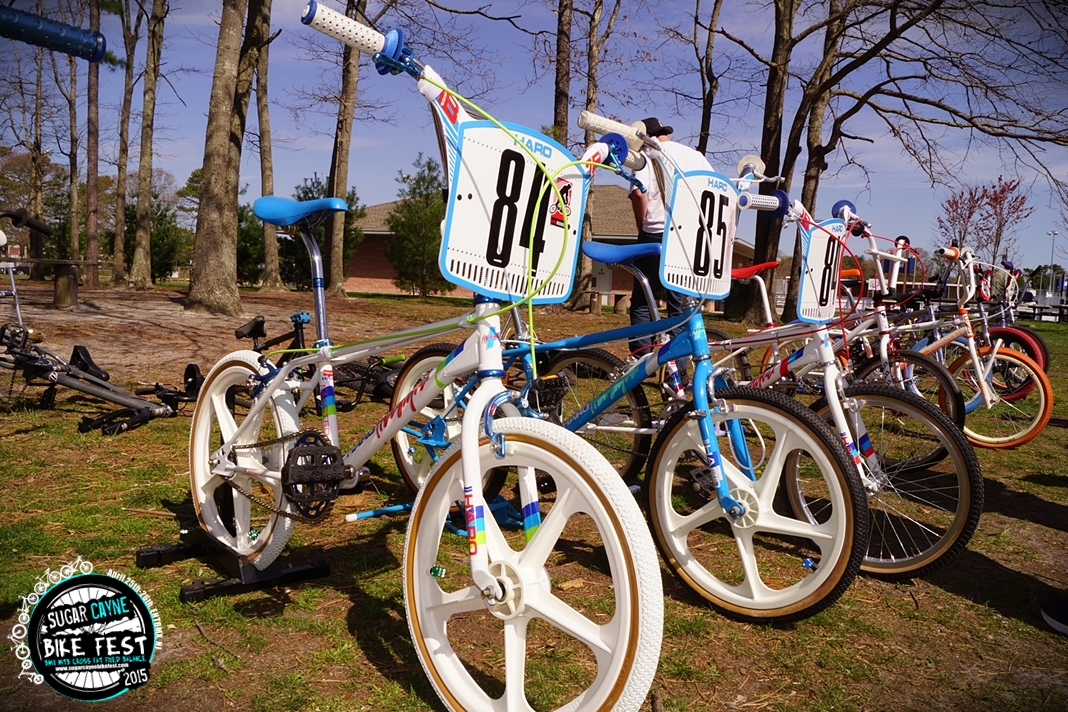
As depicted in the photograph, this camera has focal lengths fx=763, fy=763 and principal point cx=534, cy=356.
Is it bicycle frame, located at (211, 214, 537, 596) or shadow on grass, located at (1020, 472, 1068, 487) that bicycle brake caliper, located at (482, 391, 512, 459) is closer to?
bicycle frame, located at (211, 214, 537, 596)

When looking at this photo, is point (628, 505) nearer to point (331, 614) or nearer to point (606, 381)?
point (331, 614)

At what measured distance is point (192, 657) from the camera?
8.15 ft

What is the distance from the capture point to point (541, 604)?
1953 mm

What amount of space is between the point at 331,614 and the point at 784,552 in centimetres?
210

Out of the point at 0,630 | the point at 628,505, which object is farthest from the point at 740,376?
the point at 0,630

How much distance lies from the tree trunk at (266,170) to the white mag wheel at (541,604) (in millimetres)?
19901

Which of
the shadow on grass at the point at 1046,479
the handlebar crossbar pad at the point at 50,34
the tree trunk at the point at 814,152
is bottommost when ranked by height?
the shadow on grass at the point at 1046,479

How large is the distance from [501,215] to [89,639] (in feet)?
5.97

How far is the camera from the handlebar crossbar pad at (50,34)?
3.60 feet

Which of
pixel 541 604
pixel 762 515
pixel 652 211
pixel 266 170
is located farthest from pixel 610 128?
pixel 266 170

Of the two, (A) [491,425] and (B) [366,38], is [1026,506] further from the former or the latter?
(B) [366,38]

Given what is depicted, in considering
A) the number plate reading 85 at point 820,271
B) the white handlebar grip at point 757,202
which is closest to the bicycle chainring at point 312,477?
the white handlebar grip at point 757,202

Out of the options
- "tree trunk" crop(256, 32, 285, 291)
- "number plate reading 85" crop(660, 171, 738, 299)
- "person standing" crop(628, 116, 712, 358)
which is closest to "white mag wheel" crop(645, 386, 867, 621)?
"number plate reading 85" crop(660, 171, 738, 299)

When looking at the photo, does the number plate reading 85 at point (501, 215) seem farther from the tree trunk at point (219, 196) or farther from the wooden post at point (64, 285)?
the wooden post at point (64, 285)
